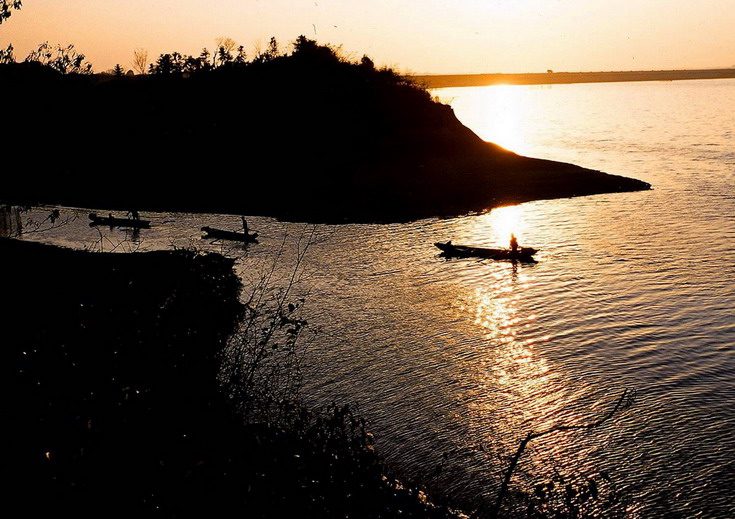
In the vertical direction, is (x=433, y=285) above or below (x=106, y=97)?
below

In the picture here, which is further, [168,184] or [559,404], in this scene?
[168,184]

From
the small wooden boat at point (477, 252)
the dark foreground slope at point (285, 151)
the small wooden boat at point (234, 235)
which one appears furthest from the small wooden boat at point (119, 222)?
the small wooden boat at point (477, 252)

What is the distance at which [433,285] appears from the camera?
4334cm

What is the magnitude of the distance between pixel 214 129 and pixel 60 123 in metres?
19.7

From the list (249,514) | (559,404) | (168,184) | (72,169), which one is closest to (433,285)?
(559,404)

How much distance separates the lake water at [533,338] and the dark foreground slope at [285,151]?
856 centimetres

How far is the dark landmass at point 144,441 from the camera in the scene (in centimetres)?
1116

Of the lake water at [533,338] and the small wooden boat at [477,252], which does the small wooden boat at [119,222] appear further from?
the small wooden boat at [477,252]

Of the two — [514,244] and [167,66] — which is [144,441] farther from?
[167,66]

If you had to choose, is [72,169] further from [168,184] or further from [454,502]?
[454,502]

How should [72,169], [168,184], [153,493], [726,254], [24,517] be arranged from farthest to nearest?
1. [72,169]
2. [168,184]
3. [726,254]
4. [153,493]
5. [24,517]

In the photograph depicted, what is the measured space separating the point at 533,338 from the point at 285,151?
191 feet

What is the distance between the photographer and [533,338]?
33.9 m

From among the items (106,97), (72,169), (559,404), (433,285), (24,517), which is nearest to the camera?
(24,517)
